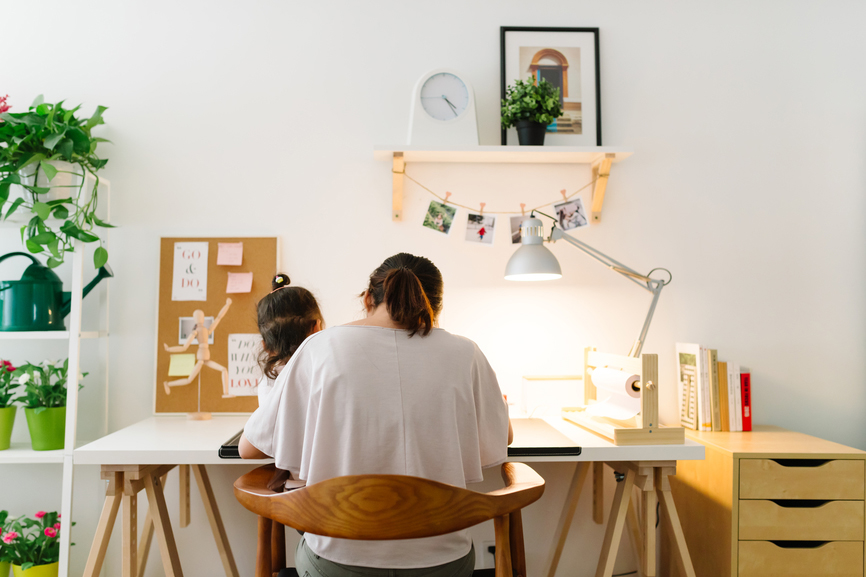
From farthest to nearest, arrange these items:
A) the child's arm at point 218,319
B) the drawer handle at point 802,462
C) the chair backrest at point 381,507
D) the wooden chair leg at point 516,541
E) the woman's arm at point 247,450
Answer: the child's arm at point 218,319
the drawer handle at point 802,462
the wooden chair leg at point 516,541
the woman's arm at point 247,450
the chair backrest at point 381,507

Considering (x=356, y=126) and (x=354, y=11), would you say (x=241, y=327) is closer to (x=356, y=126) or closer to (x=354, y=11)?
(x=356, y=126)

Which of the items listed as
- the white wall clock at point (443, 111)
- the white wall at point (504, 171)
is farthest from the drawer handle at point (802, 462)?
the white wall clock at point (443, 111)

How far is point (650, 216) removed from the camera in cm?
211

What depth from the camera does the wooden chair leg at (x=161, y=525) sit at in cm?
161

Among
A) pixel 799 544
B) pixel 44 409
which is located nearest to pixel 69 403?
pixel 44 409

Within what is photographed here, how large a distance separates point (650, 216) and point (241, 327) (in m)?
1.59

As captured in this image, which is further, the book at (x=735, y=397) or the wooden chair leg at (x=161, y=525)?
the book at (x=735, y=397)

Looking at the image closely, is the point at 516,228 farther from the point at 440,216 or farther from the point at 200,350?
the point at 200,350

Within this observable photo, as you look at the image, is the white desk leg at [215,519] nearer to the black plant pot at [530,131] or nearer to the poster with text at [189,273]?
the poster with text at [189,273]

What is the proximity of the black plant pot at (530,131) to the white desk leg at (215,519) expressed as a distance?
161 centimetres

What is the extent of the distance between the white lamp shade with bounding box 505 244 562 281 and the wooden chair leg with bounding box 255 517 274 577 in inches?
40.3

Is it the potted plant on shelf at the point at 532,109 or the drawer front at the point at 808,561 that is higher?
the potted plant on shelf at the point at 532,109

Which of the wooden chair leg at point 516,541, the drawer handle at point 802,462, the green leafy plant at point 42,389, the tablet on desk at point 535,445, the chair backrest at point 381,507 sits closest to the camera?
the chair backrest at point 381,507

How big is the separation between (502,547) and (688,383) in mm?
1258
